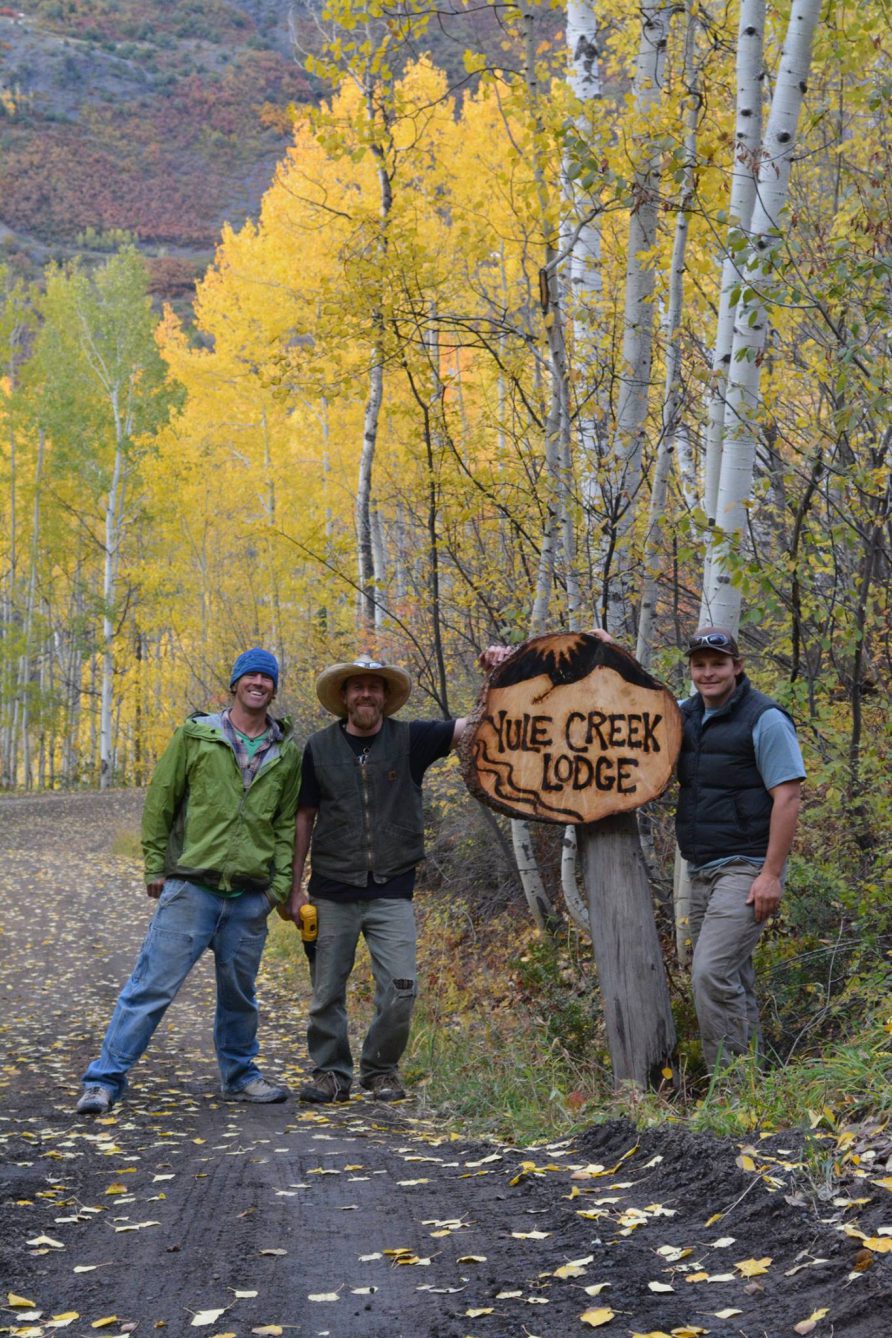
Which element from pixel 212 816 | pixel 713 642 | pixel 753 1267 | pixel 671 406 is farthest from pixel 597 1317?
pixel 671 406

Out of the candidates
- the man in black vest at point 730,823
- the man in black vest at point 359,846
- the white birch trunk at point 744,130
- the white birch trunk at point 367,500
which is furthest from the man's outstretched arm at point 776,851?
the white birch trunk at point 367,500

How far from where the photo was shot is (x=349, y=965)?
6.40 metres

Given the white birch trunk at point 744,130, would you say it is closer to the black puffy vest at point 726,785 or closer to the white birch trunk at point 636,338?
the white birch trunk at point 636,338

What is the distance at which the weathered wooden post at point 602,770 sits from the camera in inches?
211

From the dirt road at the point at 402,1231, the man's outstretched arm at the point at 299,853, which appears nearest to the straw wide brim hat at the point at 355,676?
the man's outstretched arm at the point at 299,853

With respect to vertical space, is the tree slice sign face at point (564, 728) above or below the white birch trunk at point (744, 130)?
below

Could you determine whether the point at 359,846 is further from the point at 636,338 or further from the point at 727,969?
the point at 636,338

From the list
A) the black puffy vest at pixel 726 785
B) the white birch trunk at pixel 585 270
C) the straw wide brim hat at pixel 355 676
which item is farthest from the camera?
the white birch trunk at pixel 585 270

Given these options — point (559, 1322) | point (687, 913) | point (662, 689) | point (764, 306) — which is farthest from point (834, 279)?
point (559, 1322)

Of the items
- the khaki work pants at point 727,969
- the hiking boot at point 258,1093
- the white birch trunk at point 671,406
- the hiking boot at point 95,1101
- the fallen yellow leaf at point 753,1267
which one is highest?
the white birch trunk at point 671,406

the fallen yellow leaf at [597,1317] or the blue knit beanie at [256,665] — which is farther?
the blue knit beanie at [256,665]

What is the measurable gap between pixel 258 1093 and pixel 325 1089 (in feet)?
1.08

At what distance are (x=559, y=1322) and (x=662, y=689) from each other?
2787 mm

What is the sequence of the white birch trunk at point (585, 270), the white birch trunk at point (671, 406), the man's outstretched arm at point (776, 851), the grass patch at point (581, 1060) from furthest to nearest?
the white birch trunk at point (585, 270)
the white birch trunk at point (671, 406)
the man's outstretched arm at point (776, 851)
the grass patch at point (581, 1060)
